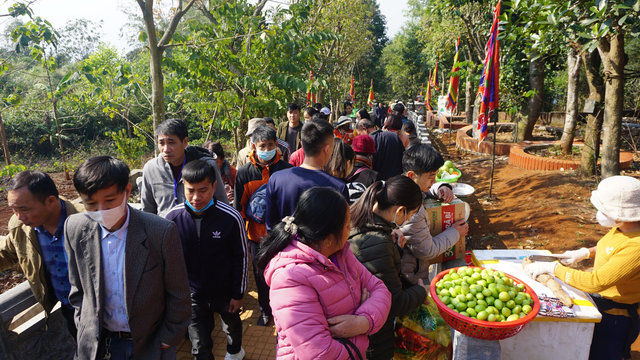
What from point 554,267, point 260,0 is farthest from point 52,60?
point 554,267

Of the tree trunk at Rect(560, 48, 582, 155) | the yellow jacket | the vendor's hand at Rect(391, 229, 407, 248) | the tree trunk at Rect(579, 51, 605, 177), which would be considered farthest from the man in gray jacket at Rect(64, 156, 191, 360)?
the tree trunk at Rect(560, 48, 582, 155)

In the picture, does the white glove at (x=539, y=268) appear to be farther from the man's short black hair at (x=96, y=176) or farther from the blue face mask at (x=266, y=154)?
the man's short black hair at (x=96, y=176)

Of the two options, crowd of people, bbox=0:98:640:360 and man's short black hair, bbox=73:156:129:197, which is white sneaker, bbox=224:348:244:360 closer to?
crowd of people, bbox=0:98:640:360

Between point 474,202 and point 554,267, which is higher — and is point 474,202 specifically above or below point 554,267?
below

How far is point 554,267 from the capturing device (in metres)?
2.63

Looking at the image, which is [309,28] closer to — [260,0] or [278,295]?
[260,0]

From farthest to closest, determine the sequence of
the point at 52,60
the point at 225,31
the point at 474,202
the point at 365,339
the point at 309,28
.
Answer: the point at 309,28 → the point at 52,60 → the point at 474,202 → the point at 225,31 → the point at 365,339

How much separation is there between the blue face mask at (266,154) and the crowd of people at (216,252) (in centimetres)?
2

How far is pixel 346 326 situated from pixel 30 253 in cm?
221

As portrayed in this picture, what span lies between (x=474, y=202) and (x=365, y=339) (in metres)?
6.86

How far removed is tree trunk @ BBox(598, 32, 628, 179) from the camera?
5.97 meters

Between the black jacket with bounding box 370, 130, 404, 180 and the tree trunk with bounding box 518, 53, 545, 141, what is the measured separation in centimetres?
809

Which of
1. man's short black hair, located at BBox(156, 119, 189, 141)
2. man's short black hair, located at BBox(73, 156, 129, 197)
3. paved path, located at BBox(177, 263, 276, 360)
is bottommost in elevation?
paved path, located at BBox(177, 263, 276, 360)

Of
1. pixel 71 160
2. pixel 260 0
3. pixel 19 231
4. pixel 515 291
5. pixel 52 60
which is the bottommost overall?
pixel 71 160
